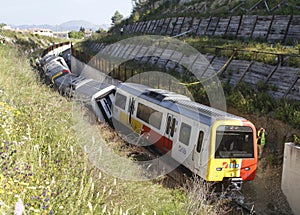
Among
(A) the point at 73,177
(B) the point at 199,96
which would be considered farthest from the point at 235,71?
(A) the point at 73,177

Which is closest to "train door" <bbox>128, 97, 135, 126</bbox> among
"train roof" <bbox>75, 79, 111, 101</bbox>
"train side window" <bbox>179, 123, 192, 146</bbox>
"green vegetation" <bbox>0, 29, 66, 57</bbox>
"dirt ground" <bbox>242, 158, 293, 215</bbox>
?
"train roof" <bbox>75, 79, 111, 101</bbox>

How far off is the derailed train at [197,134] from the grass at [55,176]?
1.63 metres

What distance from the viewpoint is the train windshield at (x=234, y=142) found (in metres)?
9.93

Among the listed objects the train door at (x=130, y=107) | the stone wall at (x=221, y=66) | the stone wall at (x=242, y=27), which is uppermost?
the stone wall at (x=242, y=27)

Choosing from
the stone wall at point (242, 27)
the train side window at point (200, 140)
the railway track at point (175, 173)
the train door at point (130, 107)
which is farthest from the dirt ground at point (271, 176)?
the stone wall at point (242, 27)

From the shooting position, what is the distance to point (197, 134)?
10328 millimetres

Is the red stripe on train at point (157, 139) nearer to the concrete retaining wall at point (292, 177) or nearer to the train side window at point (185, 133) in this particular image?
the train side window at point (185, 133)

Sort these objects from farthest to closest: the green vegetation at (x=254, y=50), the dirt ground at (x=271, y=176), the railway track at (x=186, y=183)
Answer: the green vegetation at (x=254, y=50) < the dirt ground at (x=271, y=176) < the railway track at (x=186, y=183)

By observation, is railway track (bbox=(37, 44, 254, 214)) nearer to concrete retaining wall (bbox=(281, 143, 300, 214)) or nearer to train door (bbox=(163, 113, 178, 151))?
train door (bbox=(163, 113, 178, 151))

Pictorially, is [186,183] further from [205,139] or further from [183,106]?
[183,106]

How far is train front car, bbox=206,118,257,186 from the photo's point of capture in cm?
988

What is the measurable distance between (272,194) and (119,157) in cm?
564

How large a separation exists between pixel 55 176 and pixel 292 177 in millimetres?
7238

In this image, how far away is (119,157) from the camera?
25.9ft
